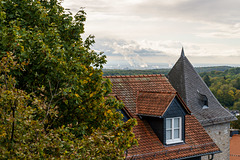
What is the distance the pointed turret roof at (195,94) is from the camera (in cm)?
2242

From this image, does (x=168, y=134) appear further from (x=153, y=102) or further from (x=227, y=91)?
(x=227, y=91)

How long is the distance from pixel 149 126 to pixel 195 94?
386 inches

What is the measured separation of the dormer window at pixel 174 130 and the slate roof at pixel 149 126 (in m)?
0.30

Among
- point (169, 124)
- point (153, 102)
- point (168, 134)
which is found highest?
point (153, 102)

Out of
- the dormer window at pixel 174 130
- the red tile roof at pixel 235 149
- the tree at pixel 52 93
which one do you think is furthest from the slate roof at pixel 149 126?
the red tile roof at pixel 235 149

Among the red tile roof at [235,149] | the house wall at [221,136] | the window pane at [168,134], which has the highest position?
the window pane at [168,134]

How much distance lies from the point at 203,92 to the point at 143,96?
10.2 meters

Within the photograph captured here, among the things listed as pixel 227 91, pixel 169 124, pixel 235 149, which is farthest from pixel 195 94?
pixel 227 91

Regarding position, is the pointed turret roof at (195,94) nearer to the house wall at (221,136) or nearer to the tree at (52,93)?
the house wall at (221,136)

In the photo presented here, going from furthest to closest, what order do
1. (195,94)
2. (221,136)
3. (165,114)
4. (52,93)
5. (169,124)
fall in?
(195,94) < (221,136) < (169,124) < (165,114) < (52,93)

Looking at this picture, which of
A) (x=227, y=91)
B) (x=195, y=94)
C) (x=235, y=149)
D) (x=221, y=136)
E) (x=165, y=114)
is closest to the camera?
(x=165, y=114)

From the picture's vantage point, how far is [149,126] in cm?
1466

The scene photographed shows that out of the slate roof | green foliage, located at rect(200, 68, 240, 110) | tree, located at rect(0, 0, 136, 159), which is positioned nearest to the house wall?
the slate roof

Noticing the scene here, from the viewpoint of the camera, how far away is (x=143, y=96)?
596 inches
